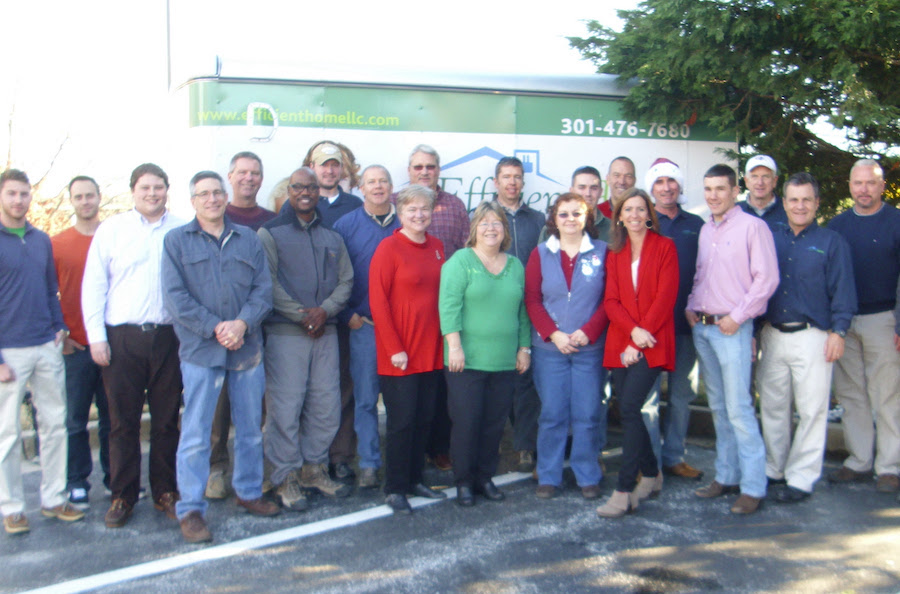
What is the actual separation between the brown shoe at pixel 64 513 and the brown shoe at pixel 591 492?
3045mm

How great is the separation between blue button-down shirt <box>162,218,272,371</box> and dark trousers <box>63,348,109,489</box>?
92cm

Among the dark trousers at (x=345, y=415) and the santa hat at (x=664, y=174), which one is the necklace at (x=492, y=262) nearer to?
the dark trousers at (x=345, y=415)

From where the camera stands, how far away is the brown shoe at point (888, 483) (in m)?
5.07

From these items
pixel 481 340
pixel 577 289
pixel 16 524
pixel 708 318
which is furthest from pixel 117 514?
pixel 708 318

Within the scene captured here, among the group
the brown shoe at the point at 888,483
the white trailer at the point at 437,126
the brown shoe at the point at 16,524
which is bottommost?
the brown shoe at the point at 16,524

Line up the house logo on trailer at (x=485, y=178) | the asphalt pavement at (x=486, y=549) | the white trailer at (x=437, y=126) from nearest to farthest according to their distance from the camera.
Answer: the asphalt pavement at (x=486, y=549), the white trailer at (x=437, y=126), the house logo on trailer at (x=485, y=178)

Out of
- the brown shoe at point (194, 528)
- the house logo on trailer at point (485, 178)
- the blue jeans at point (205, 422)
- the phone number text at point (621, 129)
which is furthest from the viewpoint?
the phone number text at point (621, 129)

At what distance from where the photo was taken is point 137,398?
4.70 metres

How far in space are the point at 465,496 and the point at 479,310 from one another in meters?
1.14

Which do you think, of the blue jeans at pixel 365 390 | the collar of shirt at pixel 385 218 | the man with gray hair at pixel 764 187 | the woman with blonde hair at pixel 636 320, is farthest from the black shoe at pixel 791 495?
the collar of shirt at pixel 385 218

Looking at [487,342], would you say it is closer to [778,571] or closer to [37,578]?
[778,571]

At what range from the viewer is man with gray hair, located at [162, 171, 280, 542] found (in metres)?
4.43

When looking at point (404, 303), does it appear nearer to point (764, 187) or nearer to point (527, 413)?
point (527, 413)

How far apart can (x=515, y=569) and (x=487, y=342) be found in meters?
1.37
